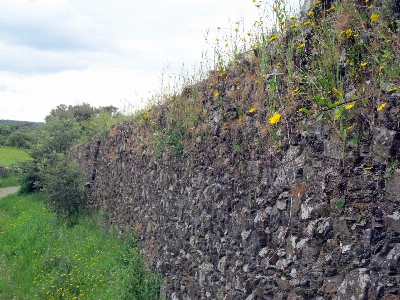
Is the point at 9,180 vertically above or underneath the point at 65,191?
underneath

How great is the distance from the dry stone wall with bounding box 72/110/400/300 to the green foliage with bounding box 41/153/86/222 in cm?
595

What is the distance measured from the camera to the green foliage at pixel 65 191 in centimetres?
1232

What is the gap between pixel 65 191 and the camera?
1240 centimetres

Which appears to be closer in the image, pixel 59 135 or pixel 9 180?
pixel 59 135

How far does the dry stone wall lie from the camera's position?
2.71 meters

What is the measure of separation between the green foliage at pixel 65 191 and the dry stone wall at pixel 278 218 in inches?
234

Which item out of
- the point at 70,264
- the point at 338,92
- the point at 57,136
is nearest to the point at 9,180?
the point at 57,136

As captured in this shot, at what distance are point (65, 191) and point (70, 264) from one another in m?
4.62

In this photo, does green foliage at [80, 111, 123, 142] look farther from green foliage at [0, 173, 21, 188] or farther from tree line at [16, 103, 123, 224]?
green foliage at [0, 173, 21, 188]

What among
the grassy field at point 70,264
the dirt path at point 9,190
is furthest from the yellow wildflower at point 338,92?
the dirt path at point 9,190

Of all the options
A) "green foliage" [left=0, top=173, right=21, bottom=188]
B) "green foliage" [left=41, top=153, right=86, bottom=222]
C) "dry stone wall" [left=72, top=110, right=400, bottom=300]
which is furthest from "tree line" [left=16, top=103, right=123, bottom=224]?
"dry stone wall" [left=72, top=110, right=400, bottom=300]

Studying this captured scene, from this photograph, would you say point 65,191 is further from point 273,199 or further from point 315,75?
point 315,75

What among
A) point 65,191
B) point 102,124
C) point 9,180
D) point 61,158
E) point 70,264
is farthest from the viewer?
point 9,180

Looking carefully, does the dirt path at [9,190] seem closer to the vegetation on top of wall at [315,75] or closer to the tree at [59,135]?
the tree at [59,135]
